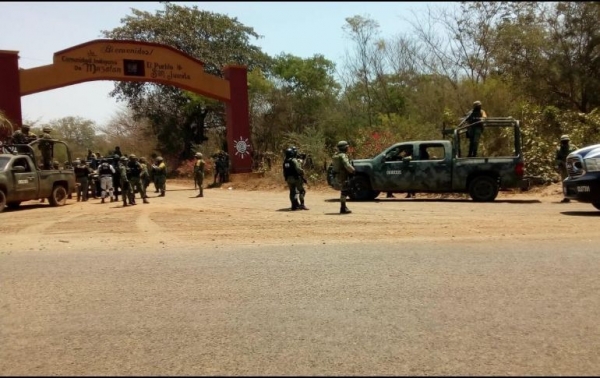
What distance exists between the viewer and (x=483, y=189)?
16250mm

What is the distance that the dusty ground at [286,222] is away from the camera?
10359 mm

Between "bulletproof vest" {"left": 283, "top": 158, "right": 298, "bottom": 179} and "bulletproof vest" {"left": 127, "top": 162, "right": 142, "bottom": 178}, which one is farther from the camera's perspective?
"bulletproof vest" {"left": 127, "top": 162, "right": 142, "bottom": 178}

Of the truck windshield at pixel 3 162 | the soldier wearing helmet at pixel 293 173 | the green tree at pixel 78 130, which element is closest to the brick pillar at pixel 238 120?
the truck windshield at pixel 3 162

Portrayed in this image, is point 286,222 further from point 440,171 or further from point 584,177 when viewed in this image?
point 584,177

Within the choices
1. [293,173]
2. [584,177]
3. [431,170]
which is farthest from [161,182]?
[584,177]

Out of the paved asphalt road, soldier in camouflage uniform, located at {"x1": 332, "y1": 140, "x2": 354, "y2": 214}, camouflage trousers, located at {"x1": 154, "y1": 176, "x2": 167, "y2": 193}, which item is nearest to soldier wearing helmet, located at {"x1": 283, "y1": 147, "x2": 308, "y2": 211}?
soldier in camouflage uniform, located at {"x1": 332, "y1": 140, "x2": 354, "y2": 214}

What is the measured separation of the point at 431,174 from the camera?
16453 mm

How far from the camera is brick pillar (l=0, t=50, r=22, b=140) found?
23.2 m

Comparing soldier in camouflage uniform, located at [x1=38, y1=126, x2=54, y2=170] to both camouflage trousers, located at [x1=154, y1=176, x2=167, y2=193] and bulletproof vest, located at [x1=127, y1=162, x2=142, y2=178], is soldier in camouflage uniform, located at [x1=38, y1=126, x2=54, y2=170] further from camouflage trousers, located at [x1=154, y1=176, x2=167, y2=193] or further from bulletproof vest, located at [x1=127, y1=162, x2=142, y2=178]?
camouflage trousers, located at [x1=154, y1=176, x2=167, y2=193]

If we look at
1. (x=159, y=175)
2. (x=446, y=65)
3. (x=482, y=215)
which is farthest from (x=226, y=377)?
(x=446, y=65)

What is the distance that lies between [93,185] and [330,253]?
51.9ft

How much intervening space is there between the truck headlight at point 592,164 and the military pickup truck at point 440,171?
375cm

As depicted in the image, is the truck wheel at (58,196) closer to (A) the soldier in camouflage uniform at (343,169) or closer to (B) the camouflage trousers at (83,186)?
(B) the camouflage trousers at (83,186)

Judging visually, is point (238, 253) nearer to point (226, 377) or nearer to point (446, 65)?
point (226, 377)
